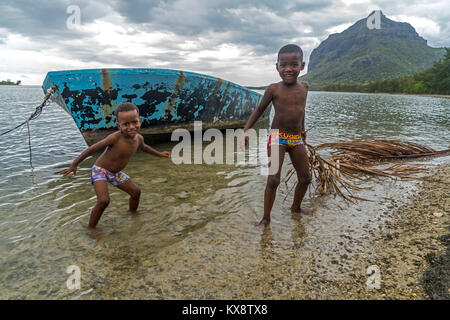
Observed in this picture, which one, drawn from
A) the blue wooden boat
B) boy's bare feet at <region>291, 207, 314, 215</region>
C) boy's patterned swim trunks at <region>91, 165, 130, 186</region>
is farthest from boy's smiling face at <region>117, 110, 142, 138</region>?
the blue wooden boat

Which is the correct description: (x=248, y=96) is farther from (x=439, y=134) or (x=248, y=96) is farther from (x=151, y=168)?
(x=439, y=134)

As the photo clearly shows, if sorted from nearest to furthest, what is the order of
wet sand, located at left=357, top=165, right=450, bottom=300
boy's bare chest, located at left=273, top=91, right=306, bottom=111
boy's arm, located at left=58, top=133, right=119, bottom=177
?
wet sand, located at left=357, top=165, right=450, bottom=300, boy's arm, located at left=58, top=133, right=119, bottom=177, boy's bare chest, located at left=273, top=91, right=306, bottom=111

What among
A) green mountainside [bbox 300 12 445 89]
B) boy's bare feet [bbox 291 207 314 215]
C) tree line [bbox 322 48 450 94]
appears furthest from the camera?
green mountainside [bbox 300 12 445 89]

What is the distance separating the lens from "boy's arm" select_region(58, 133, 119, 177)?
2.69 m

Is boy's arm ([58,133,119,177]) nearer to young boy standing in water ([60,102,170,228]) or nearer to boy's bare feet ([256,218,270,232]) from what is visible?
young boy standing in water ([60,102,170,228])

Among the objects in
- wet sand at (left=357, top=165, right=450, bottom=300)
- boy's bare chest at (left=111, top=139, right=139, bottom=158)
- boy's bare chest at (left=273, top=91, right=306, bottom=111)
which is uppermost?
boy's bare chest at (left=273, top=91, right=306, bottom=111)

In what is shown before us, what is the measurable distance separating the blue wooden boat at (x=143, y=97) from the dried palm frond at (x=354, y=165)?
11.9 ft

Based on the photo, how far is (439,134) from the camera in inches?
401

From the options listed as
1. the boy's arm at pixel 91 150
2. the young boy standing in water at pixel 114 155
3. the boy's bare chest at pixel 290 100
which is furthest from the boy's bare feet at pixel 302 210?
the boy's arm at pixel 91 150

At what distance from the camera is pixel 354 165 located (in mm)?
5105

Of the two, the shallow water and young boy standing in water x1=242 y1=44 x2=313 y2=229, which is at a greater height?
young boy standing in water x1=242 y1=44 x2=313 y2=229

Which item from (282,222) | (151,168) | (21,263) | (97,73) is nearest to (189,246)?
(282,222)

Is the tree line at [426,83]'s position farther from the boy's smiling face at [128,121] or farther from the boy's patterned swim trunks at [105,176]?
the boy's patterned swim trunks at [105,176]

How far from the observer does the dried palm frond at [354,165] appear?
412 centimetres
